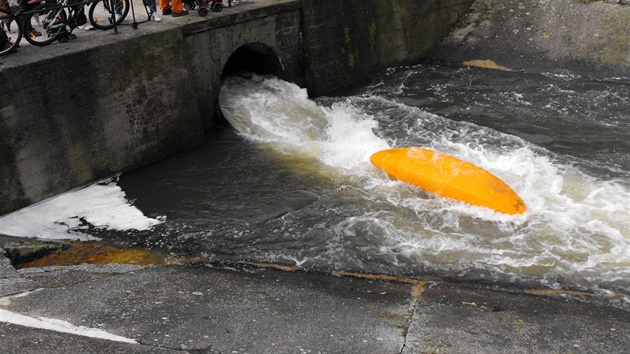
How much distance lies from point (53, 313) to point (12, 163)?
4.05 metres

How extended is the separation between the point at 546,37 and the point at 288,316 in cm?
1175

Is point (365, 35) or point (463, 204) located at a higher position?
point (365, 35)

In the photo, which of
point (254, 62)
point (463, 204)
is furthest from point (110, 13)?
point (463, 204)

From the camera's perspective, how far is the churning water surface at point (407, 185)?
759 centimetres

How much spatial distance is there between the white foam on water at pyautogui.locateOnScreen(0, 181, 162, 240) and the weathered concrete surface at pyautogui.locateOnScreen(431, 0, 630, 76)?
374 inches

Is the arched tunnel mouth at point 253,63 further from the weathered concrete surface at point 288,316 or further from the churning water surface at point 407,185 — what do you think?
the weathered concrete surface at point 288,316

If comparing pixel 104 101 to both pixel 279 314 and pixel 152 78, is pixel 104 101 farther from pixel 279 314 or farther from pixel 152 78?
pixel 279 314

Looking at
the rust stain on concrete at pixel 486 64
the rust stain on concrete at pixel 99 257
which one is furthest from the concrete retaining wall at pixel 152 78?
the rust stain on concrete at pixel 486 64

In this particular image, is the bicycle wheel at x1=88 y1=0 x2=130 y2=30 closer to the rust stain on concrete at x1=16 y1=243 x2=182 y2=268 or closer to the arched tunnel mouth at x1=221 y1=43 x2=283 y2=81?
the arched tunnel mouth at x1=221 y1=43 x2=283 y2=81

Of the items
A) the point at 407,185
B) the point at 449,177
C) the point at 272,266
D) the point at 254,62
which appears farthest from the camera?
the point at 254,62

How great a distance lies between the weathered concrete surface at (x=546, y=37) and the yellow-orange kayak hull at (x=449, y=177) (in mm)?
6413

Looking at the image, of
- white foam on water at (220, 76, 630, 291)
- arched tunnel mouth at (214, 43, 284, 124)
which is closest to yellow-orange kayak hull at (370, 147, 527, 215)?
white foam on water at (220, 76, 630, 291)

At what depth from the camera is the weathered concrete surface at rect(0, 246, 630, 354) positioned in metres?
5.16

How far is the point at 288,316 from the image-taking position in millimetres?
5781
